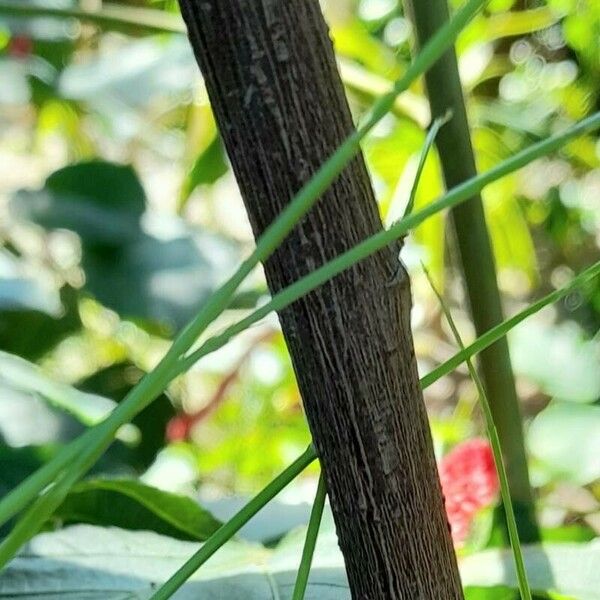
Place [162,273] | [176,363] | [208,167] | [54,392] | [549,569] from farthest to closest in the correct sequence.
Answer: [208,167] → [162,273] → [54,392] → [549,569] → [176,363]

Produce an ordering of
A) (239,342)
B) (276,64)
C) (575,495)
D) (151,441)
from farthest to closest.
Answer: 1. (239,342)
2. (575,495)
3. (151,441)
4. (276,64)

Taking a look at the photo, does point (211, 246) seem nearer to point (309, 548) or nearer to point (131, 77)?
point (131, 77)

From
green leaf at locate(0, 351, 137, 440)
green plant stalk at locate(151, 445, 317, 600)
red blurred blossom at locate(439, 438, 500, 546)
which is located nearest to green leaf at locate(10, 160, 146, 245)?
green leaf at locate(0, 351, 137, 440)

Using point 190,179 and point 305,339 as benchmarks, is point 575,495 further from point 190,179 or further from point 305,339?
point 305,339

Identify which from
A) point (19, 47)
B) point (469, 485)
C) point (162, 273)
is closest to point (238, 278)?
point (469, 485)

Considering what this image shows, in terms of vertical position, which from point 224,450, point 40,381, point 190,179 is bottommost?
point 40,381

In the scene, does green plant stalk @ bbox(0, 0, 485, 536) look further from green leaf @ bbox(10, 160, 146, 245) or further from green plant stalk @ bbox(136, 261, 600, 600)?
green leaf @ bbox(10, 160, 146, 245)

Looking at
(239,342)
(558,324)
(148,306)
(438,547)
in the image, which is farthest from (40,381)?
(558,324)
